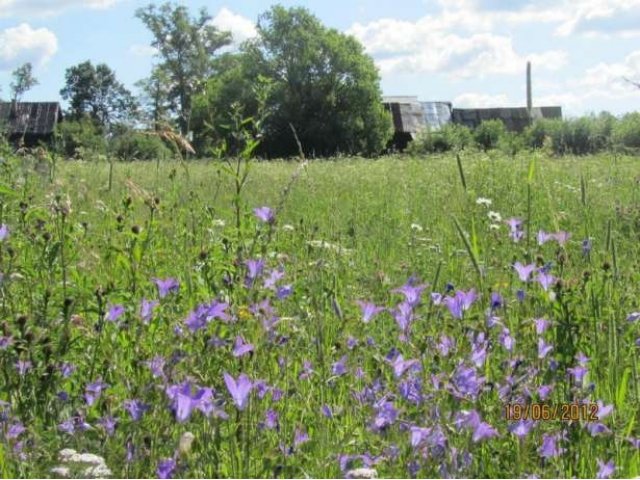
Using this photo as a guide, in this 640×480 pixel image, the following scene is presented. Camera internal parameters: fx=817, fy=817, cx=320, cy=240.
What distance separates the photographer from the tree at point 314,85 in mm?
49438

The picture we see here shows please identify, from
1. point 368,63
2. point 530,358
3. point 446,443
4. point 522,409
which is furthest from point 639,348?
point 368,63

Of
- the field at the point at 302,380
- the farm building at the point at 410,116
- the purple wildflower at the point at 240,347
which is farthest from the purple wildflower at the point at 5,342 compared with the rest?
the farm building at the point at 410,116

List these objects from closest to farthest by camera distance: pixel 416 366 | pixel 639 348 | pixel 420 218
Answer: pixel 416 366 < pixel 639 348 < pixel 420 218

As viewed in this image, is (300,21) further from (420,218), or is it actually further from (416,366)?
(416,366)

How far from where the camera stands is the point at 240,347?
1972 mm

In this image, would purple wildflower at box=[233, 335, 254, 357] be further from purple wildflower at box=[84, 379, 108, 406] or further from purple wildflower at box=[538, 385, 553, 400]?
purple wildflower at box=[538, 385, 553, 400]

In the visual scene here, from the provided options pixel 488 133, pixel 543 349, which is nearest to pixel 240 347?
pixel 543 349

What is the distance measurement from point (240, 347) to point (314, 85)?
166ft

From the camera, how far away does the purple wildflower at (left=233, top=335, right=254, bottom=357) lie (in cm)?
190

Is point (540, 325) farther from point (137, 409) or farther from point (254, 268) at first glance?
point (137, 409)

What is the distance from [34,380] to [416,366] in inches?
41.2

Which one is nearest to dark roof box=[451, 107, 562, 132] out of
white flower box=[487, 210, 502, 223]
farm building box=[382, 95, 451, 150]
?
farm building box=[382, 95, 451, 150]

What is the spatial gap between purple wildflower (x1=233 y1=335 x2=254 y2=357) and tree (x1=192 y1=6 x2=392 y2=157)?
45887mm

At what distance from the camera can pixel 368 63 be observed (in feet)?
179
